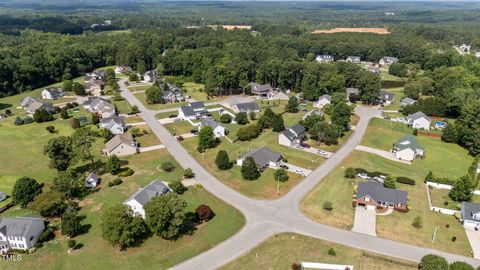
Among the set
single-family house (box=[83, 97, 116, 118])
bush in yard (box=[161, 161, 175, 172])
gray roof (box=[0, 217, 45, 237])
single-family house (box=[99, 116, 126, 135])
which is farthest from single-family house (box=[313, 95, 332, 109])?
gray roof (box=[0, 217, 45, 237])

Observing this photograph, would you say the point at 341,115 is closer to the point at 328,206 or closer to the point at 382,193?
the point at 382,193

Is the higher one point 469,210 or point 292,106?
point 292,106

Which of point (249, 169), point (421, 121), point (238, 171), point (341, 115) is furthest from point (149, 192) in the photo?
point (421, 121)

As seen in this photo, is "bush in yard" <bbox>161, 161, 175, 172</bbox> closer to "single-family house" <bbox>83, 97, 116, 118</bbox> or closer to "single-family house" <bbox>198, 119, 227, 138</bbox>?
"single-family house" <bbox>198, 119, 227, 138</bbox>

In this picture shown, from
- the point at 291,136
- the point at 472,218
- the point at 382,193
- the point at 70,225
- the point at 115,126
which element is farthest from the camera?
the point at 115,126

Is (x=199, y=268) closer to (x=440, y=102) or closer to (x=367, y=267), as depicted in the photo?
(x=367, y=267)

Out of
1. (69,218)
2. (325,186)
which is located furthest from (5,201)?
(325,186)
